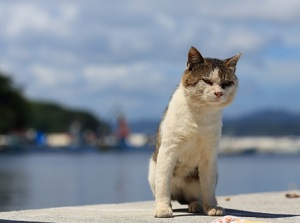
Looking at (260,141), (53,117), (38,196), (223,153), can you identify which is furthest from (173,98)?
(260,141)

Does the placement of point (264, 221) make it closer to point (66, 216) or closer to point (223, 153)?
point (66, 216)

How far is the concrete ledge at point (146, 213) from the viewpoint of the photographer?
7902 millimetres

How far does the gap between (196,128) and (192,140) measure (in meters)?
0.13

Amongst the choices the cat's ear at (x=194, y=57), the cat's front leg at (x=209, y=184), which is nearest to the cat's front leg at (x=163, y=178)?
the cat's front leg at (x=209, y=184)

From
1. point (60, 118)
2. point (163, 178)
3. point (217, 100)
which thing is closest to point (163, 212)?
point (163, 178)

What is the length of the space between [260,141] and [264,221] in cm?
16557

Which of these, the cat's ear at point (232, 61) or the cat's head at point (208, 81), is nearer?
the cat's head at point (208, 81)

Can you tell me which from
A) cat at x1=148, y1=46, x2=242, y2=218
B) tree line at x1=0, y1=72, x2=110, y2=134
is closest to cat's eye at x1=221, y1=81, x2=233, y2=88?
cat at x1=148, y1=46, x2=242, y2=218

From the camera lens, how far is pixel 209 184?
839cm

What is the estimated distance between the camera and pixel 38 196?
25.9 m

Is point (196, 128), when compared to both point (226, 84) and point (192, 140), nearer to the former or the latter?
point (192, 140)

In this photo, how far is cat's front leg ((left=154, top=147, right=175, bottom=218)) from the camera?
820 cm

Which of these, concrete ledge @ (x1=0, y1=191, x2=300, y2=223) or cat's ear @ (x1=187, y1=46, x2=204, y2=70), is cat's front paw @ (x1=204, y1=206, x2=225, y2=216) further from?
cat's ear @ (x1=187, y1=46, x2=204, y2=70)

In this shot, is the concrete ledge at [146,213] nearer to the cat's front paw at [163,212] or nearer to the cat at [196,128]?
the cat's front paw at [163,212]
